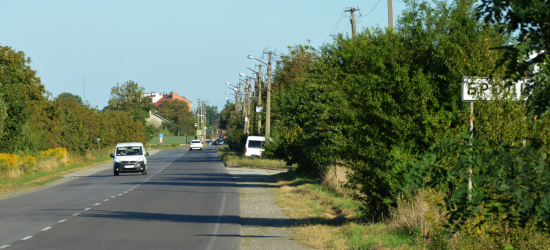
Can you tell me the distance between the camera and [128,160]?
107 feet

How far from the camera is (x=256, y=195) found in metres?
20.4

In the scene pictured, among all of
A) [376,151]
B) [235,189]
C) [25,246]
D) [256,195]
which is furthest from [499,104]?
[235,189]

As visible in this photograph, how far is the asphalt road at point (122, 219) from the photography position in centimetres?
1003

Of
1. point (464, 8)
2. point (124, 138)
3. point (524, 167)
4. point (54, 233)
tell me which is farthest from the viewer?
point (124, 138)

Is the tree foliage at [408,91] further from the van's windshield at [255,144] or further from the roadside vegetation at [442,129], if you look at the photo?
the van's windshield at [255,144]

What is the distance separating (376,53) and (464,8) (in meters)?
1.94

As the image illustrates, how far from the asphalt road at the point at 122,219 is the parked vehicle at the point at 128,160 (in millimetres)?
10313

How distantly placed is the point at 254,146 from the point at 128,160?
50.2ft

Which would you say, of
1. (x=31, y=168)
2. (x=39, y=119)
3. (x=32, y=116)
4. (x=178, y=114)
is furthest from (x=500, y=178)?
(x=178, y=114)

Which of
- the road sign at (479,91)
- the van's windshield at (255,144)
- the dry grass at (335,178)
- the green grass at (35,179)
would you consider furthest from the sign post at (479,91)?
the van's windshield at (255,144)

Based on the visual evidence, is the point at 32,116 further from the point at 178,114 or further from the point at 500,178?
the point at 178,114

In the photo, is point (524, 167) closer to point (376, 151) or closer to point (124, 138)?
point (376, 151)

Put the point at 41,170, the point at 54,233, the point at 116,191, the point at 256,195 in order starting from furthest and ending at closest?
the point at 41,170, the point at 116,191, the point at 256,195, the point at 54,233

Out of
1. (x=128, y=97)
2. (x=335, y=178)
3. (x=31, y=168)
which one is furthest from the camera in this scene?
(x=128, y=97)
